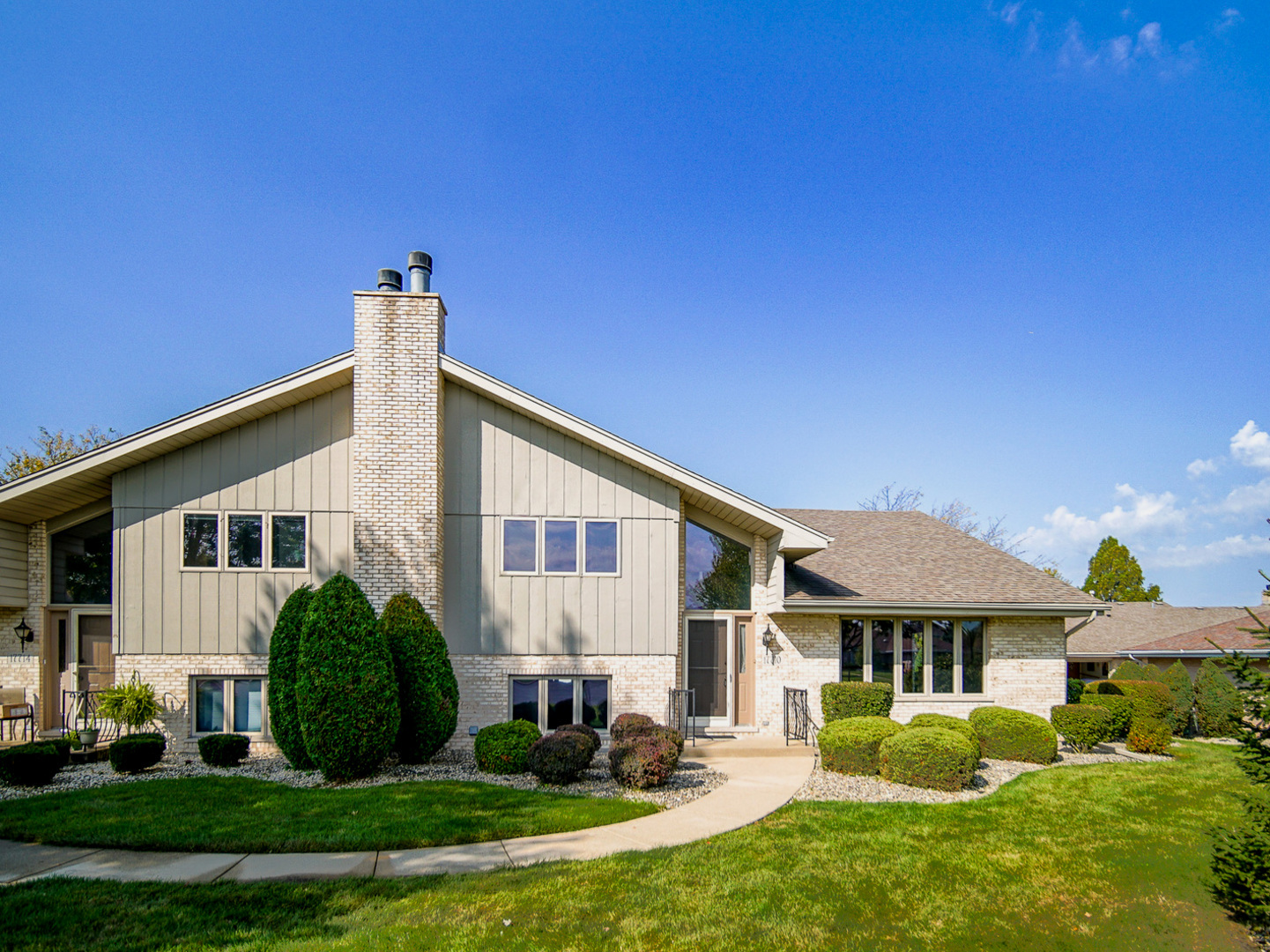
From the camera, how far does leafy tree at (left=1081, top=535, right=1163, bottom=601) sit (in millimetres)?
44781

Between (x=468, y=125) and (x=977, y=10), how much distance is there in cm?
871

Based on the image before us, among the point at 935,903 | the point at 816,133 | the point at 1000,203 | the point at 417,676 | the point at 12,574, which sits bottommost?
the point at 935,903

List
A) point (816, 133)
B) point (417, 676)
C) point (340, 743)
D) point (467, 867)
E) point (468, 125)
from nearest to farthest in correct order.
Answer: point (467, 867) → point (340, 743) → point (417, 676) → point (468, 125) → point (816, 133)

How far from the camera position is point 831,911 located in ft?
20.4

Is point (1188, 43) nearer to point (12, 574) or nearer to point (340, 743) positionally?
point (340, 743)

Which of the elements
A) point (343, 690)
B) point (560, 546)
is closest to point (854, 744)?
point (560, 546)

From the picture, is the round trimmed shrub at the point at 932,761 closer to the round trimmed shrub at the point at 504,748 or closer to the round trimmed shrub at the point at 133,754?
the round trimmed shrub at the point at 504,748

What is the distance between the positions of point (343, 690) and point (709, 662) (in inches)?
273

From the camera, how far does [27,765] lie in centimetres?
1010

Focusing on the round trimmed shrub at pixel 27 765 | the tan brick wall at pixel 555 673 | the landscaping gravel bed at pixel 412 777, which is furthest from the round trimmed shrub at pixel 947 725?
the round trimmed shrub at pixel 27 765

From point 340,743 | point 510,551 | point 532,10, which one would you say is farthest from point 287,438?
point 532,10

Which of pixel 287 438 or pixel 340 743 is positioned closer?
pixel 340 743

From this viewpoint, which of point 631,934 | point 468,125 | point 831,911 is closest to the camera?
point 631,934

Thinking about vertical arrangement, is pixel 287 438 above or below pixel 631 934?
above
